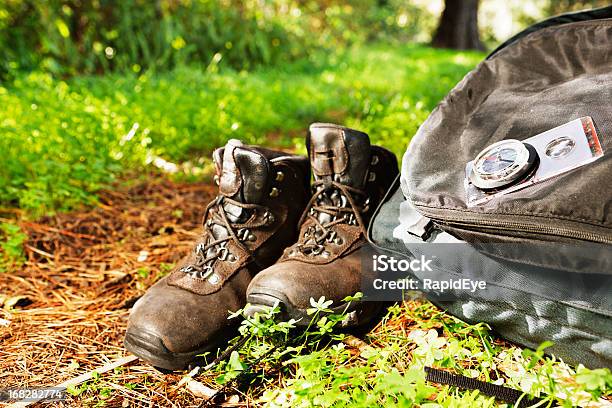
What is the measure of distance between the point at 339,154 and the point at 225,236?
45cm

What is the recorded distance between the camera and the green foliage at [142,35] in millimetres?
5477

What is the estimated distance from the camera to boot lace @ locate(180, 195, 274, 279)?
175 cm

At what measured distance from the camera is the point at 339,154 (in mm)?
1792

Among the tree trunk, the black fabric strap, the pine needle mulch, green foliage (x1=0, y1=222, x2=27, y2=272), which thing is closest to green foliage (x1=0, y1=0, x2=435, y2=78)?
the pine needle mulch

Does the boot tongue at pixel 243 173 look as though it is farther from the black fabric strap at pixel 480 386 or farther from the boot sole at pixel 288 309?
the black fabric strap at pixel 480 386

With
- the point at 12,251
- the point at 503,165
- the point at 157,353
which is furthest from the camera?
the point at 12,251

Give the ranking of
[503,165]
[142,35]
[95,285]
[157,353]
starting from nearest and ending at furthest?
[503,165] → [157,353] → [95,285] → [142,35]

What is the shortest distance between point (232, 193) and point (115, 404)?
0.70 m

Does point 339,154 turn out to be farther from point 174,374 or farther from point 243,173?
point 174,374

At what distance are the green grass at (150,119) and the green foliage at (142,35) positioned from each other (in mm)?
532

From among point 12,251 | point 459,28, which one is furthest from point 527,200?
point 459,28

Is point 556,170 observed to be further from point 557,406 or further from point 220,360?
point 220,360

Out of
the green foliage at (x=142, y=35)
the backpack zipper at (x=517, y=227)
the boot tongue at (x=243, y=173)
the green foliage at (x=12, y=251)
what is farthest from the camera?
the green foliage at (x=142, y=35)

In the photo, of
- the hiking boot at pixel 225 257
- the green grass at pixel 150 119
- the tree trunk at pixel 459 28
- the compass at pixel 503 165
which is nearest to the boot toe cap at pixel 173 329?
the hiking boot at pixel 225 257
